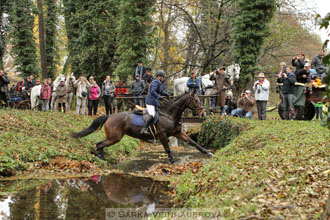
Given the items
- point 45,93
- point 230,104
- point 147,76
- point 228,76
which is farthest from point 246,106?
point 45,93

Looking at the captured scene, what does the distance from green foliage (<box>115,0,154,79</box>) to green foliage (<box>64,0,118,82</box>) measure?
2821 millimetres

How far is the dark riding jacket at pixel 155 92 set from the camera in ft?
40.3

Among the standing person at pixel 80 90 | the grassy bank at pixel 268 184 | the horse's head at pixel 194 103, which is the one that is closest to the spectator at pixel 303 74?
the horse's head at pixel 194 103

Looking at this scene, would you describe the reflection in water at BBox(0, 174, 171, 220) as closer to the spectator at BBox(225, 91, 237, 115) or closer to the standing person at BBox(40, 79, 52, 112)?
the standing person at BBox(40, 79, 52, 112)

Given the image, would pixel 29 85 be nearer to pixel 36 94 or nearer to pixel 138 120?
pixel 36 94

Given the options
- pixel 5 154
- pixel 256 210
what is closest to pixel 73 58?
pixel 5 154

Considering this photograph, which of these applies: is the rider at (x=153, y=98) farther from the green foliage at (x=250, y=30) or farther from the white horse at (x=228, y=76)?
the green foliage at (x=250, y=30)

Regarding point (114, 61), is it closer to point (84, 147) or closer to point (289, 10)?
point (289, 10)

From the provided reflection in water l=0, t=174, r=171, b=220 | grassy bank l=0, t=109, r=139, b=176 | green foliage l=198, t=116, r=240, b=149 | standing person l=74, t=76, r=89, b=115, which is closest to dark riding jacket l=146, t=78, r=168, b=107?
grassy bank l=0, t=109, r=139, b=176

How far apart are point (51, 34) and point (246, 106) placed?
2279 cm

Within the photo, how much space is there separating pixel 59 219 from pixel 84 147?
23.9 ft

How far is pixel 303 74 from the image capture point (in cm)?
1697

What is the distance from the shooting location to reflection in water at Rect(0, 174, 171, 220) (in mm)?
6652

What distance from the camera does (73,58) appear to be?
1227 inches
